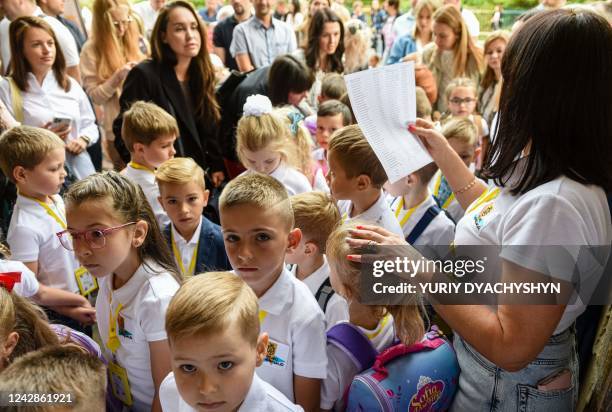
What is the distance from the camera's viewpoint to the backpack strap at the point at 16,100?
139 inches

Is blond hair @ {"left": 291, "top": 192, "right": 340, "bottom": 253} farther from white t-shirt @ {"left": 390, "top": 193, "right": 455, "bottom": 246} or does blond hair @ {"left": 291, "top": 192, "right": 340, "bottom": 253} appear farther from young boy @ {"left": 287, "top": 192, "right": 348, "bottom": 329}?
white t-shirt @ {"left": 390, "top": 193, "right": 455, "bottom": 246}

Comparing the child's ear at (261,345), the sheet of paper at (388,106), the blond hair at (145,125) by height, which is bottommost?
the child's ear at (261,345)

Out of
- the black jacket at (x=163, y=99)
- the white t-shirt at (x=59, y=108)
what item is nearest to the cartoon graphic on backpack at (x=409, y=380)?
the black jacket at (x=163, y=99)

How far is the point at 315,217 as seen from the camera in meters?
2.19

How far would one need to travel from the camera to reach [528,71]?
1.26 metres

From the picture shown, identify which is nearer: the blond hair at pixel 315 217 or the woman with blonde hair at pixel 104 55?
the blond hair at pixel 315 217

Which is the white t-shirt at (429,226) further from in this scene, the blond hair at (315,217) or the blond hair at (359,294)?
the blond hair at (359,294)

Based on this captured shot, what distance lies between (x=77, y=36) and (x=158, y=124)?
267 centimetres

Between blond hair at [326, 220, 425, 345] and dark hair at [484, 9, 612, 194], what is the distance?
1.51ft

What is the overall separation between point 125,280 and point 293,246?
580 millimetres

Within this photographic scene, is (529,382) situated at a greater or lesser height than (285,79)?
lesser

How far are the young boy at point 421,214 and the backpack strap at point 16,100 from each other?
2442 millimetres

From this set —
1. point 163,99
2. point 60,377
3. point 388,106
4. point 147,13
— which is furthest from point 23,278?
point 147,13

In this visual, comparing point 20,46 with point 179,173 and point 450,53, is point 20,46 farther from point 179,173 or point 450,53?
point 450,53
